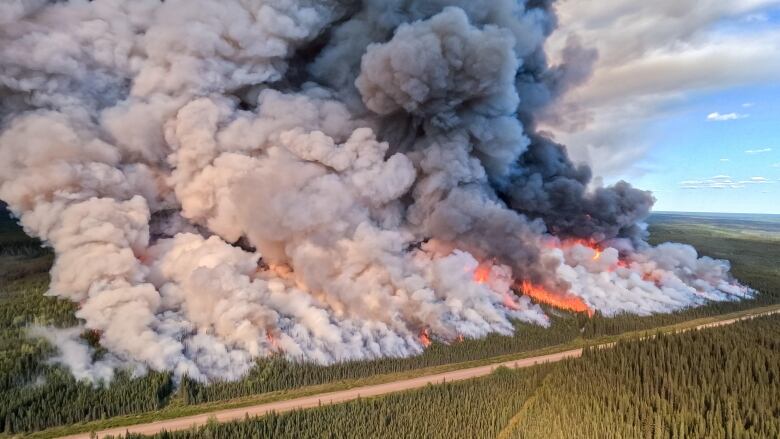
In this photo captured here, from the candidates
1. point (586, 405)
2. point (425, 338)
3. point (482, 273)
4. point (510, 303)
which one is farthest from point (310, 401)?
point (482, 273)

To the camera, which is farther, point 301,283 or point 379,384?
point 301,283

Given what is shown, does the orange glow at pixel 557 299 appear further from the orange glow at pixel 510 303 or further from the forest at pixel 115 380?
the orange glow at pixel 510 303

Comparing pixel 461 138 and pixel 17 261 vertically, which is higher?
pixel 461 138

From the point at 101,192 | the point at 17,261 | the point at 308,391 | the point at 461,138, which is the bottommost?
the point at 308,391

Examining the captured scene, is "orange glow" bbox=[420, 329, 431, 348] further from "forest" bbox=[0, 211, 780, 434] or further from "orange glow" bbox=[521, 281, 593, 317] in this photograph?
"orange glow" bbox=[521, 281, 593, 317]

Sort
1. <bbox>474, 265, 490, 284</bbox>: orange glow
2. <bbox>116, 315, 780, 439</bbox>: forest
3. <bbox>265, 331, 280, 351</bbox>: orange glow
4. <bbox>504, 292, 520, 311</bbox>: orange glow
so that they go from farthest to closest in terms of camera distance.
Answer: <bbox>474, 265, 490, 284</bbox>: orange glow, <bbox>504, 292, 520, 311</bbox>: orange glow, <bbox>265, 331, 280, 351</bbox>: orange glow, <bbox>116, 315, 780, 439</bbox>: forest

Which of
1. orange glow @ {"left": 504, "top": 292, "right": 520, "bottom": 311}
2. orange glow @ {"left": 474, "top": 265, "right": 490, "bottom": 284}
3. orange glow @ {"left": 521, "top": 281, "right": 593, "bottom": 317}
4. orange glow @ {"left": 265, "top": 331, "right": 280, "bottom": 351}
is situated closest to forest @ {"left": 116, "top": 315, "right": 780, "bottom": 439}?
orange glow @ {"left": 265, "top": 331, "right": 280, "bottom": 351}

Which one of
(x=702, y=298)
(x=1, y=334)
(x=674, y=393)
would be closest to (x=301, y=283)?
(x=1, y=334)

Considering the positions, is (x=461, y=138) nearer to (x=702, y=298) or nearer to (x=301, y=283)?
(x=301, y=283)

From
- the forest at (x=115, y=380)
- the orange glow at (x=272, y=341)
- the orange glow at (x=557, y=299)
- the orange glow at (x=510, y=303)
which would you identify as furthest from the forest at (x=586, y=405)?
the orange glow at (x=557, y=299)
